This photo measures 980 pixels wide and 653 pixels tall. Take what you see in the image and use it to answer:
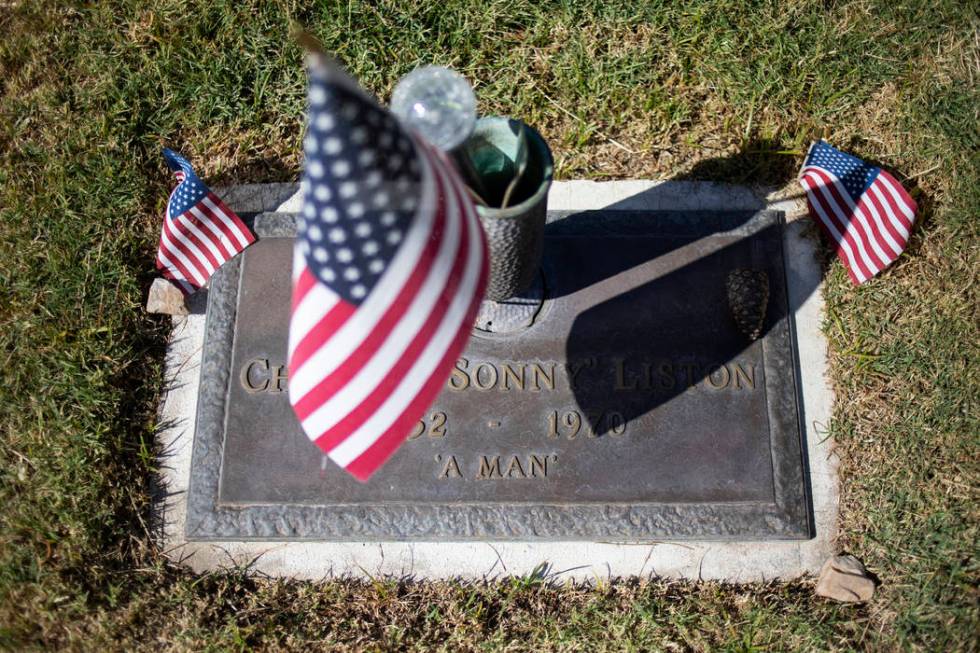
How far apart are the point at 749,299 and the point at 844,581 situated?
111 cm

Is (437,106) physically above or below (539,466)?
above

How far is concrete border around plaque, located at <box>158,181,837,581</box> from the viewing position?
2.80 metres

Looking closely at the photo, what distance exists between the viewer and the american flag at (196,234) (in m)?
3.10

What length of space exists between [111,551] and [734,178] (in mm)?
3051

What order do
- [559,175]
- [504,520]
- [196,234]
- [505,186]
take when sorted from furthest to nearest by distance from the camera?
[559,175]
[196,234]
[504,520]
[505,186]

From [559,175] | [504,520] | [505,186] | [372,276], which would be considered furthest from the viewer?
[559,175]

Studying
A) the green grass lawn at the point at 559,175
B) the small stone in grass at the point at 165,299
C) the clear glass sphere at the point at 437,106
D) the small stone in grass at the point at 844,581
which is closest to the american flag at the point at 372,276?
the clear glass sphere at the point at 437,106

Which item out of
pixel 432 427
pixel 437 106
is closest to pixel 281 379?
pixel 432 427

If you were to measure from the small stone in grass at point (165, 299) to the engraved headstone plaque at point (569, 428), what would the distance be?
23cm

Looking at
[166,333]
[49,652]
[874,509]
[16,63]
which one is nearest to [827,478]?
[874,509]

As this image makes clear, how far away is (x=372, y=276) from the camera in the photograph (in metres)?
1.84

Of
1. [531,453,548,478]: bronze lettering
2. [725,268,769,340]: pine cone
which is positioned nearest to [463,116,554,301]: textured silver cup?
[531,453,548,478]: bronze lettering

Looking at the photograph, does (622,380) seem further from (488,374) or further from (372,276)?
(372,276)

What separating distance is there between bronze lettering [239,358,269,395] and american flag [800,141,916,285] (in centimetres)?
237
